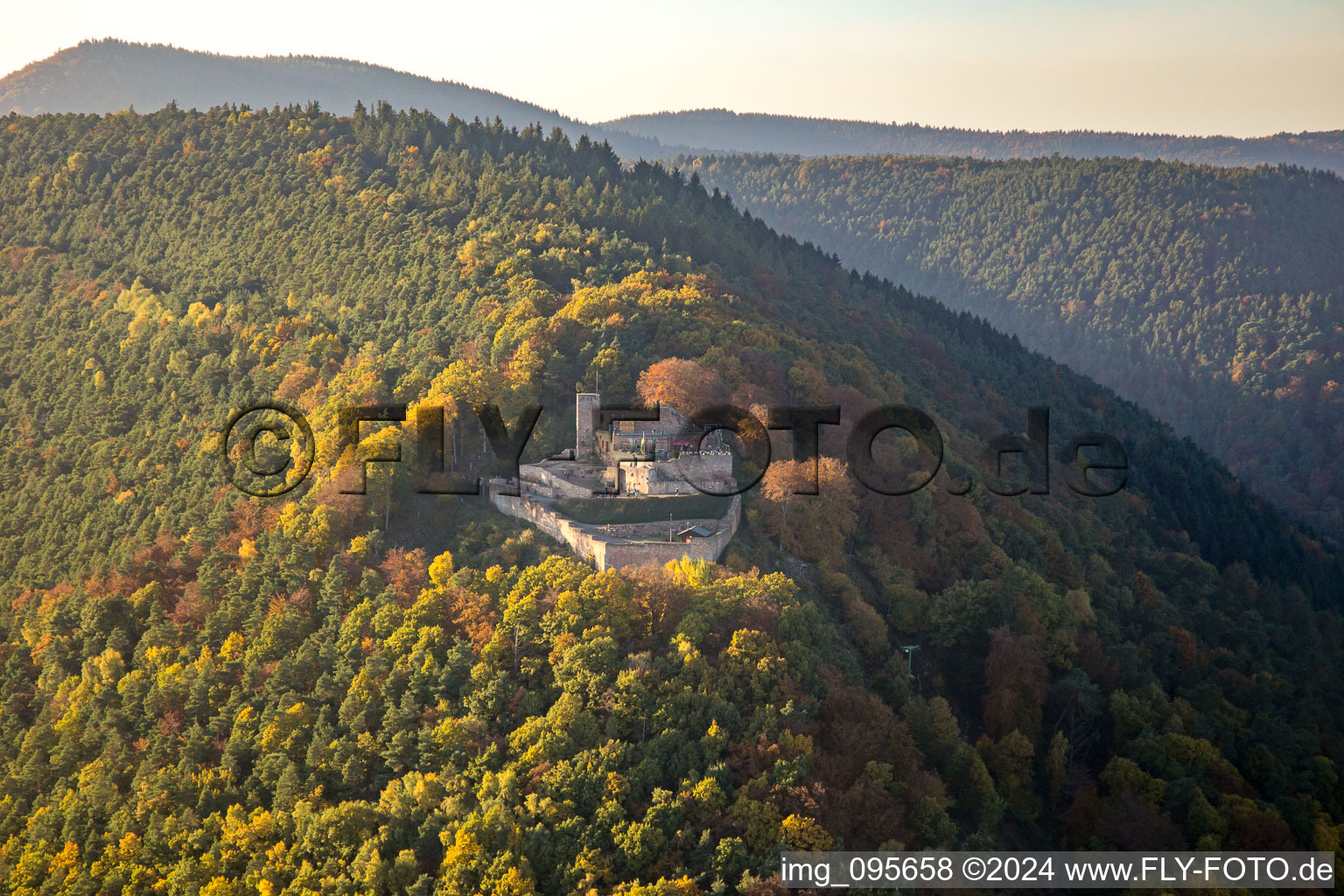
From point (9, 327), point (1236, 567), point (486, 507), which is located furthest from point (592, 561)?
point (9, 327)

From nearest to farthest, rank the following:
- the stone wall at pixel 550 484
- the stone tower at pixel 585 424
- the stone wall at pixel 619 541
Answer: the stone wall at pixel 619 541, the stone wall at pixel 550 484, the stone tower at pixel 585 424

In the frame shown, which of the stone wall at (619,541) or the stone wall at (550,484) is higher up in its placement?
the stone wall at (550,484)

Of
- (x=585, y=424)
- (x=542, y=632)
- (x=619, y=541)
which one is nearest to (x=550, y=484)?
(x=585, y=424)

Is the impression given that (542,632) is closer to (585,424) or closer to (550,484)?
(550,484)

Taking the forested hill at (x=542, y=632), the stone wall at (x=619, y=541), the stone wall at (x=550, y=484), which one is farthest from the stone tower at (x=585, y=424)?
the stone wall at (x=619, y=541)

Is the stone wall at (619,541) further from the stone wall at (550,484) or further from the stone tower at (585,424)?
the stone tower at (585,424)

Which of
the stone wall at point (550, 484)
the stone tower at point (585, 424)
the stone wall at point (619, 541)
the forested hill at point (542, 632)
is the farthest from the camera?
the stone tower at point (585, 424)
